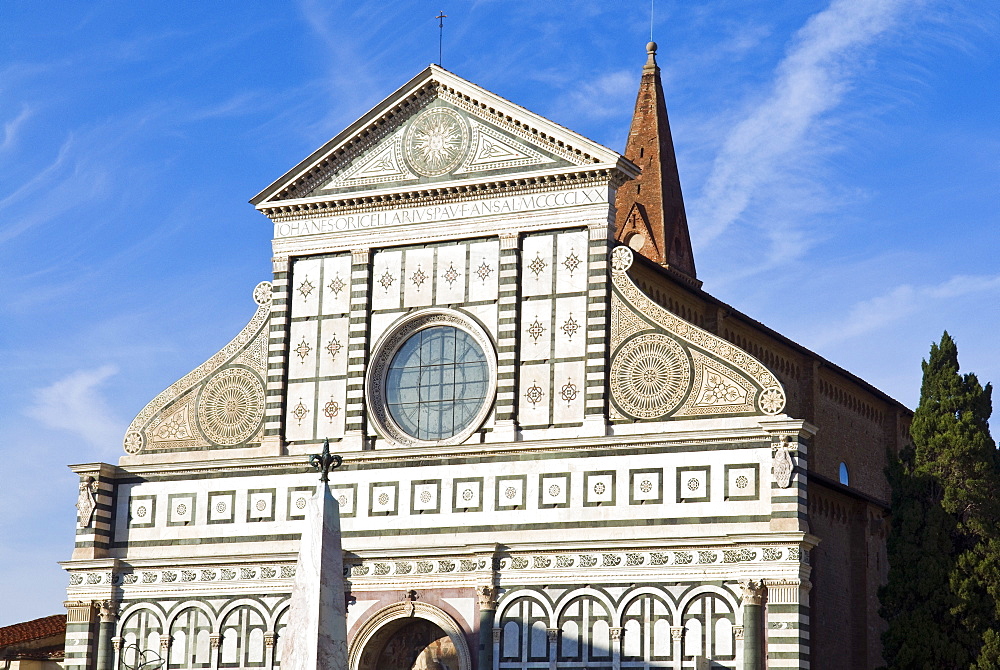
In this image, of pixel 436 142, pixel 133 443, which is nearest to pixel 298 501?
pixel 133 443

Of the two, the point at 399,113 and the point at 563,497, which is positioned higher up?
the point at 399,113

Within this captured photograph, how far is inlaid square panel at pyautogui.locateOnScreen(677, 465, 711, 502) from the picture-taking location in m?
28.0

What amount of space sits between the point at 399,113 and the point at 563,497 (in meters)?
8.28

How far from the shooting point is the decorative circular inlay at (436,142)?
104ft

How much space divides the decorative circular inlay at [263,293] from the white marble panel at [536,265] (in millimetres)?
5309

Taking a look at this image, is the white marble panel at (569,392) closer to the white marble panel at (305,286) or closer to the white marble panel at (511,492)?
the white marble panel at (511,492)

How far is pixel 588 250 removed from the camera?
30109 millimetres

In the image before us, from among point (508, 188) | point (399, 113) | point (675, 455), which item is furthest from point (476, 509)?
point (399, 113)

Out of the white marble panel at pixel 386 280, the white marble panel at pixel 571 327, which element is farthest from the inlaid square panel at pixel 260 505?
the white marble panel at pixel 571 327

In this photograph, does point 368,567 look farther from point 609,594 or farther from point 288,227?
point 288,227

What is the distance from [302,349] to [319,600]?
11.4 meters

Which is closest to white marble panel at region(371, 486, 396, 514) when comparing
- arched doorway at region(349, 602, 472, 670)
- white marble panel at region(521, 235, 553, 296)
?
arched doorway at region(349, 602, 472, 670)

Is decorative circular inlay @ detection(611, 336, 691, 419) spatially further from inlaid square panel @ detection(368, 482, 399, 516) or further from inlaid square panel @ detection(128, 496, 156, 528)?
inlaid square panel @ detection(128, 496, 156, 528)

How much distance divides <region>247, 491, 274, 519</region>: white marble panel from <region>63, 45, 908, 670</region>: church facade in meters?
0.05
